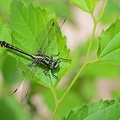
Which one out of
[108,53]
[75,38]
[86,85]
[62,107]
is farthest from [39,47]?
[75,38]

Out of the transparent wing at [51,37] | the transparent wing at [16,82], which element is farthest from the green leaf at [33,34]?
the transparent wing at [16,82]

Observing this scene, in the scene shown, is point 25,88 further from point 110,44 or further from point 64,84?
point 64,84

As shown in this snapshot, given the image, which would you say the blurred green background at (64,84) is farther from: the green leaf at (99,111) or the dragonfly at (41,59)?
the green leaf at (99,111)

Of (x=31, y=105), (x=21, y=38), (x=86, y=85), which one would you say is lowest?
(x=86, y=85)

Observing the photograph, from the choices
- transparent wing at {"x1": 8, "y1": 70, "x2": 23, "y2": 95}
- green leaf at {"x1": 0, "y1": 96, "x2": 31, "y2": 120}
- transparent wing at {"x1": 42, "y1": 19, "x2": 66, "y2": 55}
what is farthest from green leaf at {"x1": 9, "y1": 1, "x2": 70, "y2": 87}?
green leaf at {"x1": 0, "y1": 96, "x2": 31, "y2": 120}

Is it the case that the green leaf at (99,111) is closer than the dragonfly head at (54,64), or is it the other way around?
the green leaf at (99,111)

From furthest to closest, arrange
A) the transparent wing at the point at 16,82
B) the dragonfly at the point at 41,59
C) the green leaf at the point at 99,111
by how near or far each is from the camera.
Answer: the transparent wing at the point at 16,82, the dragonfly at the point at 41,59, the green leaf at the point at 99,111

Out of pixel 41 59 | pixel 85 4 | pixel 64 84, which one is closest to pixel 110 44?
pixel 85 4

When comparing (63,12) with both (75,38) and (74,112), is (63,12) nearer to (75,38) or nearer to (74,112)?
(75,38)

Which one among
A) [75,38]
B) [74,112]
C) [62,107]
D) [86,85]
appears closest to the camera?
[74,112]
